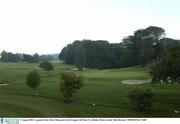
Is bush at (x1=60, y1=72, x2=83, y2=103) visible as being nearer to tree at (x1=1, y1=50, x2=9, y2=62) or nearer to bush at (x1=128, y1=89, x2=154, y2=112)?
bush at (x1=128, y1=89, x2=154, y2=112)

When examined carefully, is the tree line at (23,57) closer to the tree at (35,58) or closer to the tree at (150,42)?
the tree at (35,58)

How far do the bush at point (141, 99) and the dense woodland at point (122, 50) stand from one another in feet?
2.68

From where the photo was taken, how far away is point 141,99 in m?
11.9

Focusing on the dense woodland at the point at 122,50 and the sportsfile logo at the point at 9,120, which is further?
the dense woodland at the point at 122,50

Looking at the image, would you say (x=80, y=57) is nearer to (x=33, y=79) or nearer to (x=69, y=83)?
(x=69, y=83)

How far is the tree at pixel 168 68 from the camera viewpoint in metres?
12.5

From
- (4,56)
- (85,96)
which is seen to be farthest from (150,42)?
(4,56)

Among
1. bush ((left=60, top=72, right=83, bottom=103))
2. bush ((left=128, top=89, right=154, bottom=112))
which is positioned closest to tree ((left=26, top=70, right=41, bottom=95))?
bush ((left=60, top=72, right=83, bottom=103))

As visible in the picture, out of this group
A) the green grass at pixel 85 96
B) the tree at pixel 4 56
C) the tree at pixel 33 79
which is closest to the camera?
the green grass at pixel 85 96

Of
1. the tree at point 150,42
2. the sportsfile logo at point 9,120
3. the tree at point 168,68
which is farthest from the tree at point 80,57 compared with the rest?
the sportsfile logo at point 9,120

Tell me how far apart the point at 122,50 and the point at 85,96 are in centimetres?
172

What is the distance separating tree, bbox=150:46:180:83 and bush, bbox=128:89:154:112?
24.2 inches

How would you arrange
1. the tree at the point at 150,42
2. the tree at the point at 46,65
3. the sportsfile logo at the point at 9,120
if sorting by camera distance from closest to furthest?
the sportsfile logo at the point at 9,120 → the tree at the point at 150,42 → the tree at the point at 46,65

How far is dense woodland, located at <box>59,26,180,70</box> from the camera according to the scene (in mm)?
12266
